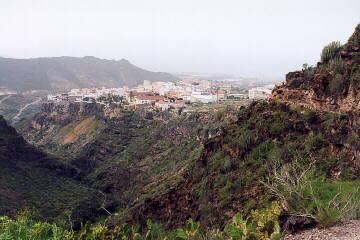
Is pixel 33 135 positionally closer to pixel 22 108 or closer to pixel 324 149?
pixel 22 108

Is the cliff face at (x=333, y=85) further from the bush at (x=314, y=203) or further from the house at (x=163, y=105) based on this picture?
the house at (x=163, y=105)

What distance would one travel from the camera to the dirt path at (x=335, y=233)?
280 inches

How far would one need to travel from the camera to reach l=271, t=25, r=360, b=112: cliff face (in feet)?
55.9

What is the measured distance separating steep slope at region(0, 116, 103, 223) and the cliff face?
18.5 metres

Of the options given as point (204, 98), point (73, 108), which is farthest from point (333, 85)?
point (204, 98)

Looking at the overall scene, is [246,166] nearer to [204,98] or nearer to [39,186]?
[39,186]

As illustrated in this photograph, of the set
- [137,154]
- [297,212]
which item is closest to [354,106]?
[297,212]

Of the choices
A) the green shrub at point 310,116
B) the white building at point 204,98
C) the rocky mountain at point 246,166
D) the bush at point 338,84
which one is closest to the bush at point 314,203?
the rocky mountain at point 246,166

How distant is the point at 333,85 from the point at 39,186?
1243 inches

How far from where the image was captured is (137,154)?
51.3m

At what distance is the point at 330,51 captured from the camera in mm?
21297

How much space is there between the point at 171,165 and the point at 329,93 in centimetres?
2505

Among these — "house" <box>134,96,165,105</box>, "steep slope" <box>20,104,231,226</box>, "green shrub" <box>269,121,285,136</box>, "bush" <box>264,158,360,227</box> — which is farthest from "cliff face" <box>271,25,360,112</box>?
"house" <box>134,96,165,105</box>

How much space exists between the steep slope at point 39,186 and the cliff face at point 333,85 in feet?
60.6
